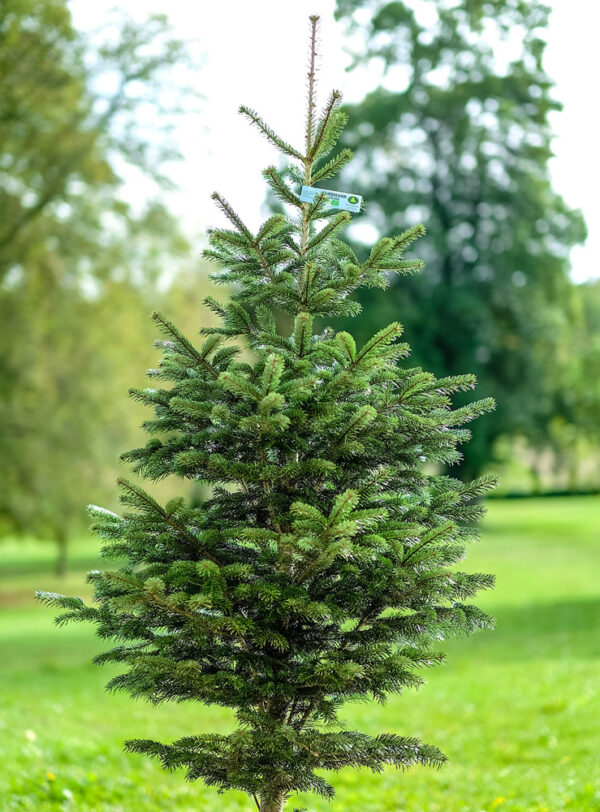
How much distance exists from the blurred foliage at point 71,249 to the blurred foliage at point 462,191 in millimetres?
7822

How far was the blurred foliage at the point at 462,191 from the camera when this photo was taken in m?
26.0

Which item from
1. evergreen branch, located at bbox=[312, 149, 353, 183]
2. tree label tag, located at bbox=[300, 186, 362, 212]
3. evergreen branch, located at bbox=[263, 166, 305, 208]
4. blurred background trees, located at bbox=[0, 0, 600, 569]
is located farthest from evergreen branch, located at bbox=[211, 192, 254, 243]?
blurred background trees, located at bbox=[0, 0, 600, 569]

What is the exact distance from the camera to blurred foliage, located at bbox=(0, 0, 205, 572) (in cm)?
1819

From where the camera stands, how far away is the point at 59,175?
18.5m

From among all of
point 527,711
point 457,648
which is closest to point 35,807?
point 527,711

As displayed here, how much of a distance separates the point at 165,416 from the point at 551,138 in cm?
2494

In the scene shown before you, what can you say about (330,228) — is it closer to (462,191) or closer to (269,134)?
(269,134)

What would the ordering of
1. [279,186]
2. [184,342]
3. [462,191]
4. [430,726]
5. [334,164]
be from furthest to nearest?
[462,191] → [430,726] → [279,186] → [334,164] → [184,342]

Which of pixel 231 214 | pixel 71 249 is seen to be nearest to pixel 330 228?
pixel 231 214

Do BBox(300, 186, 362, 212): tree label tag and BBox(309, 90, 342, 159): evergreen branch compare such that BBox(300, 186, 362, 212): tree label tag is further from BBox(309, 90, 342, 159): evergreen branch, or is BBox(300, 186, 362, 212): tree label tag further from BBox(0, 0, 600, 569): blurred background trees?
BBox(0, 0, 600, 569): blurred background trees

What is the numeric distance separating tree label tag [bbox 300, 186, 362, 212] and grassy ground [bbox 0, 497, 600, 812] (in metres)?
2.70

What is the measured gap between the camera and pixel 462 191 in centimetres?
2784

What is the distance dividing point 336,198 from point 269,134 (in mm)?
475

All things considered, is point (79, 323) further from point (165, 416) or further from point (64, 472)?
point (165, 416)
